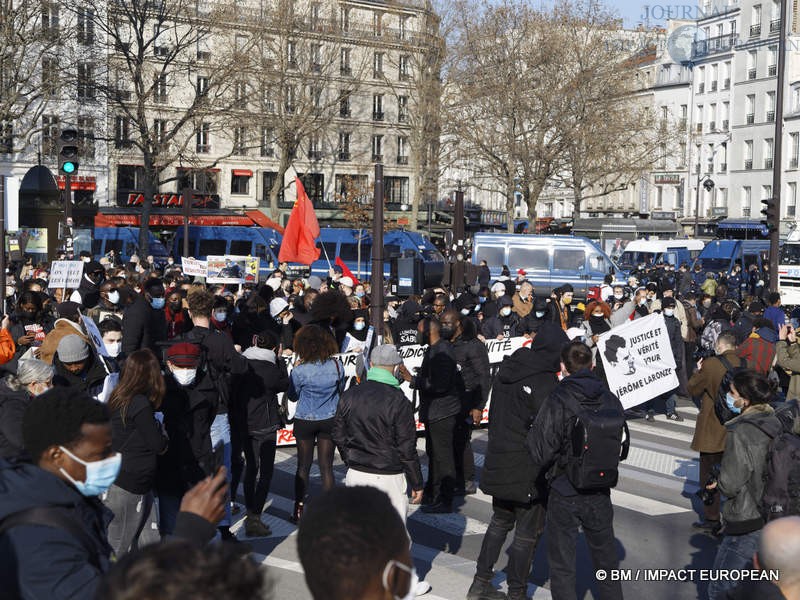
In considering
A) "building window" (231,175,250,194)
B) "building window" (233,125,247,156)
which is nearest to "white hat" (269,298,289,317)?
"building window" (233,125,247,156)

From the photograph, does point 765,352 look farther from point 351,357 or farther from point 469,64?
point 469,64

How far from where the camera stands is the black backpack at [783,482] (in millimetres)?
5684

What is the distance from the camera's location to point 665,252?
46000 millimetres

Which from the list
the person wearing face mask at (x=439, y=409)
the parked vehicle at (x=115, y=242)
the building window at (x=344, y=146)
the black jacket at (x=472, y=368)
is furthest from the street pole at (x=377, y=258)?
the building window at (x=344, y=146)

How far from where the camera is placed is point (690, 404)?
648 inches

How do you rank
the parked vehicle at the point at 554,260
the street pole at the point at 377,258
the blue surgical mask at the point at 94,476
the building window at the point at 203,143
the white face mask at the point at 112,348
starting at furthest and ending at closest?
the building window at the point at 203,143 → the parked vehicle at the point at 554,260 → the street pole at the point at 377,258 → the white face mask at the point at 112,348 → the blue surgical mask at the point at 94,476

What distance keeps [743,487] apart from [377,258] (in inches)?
264

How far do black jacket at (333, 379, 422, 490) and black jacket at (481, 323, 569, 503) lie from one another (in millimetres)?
535

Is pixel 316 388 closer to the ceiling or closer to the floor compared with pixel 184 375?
closer to the floor

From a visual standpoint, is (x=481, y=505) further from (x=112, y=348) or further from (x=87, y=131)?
(x=87, y=131)

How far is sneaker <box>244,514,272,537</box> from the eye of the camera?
8492mm

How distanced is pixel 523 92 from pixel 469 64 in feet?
9.53

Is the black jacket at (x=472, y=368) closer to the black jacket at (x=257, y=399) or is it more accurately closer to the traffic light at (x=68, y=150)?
the black jacket at (x=257, y=399)

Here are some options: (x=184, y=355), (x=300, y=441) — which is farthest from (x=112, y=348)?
(x=184, y=355)
